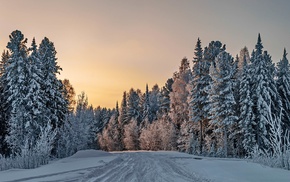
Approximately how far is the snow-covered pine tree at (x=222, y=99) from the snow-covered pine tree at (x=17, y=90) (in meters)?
21.1

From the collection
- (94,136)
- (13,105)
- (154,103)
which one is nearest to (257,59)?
(13,105)

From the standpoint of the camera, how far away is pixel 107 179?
1052cm

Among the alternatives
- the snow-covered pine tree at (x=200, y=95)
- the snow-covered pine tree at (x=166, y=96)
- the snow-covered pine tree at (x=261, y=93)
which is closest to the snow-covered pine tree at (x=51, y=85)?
the snow-covered pine tree at (x=200, y=95)

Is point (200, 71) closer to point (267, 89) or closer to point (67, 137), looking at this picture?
point (267, 89)

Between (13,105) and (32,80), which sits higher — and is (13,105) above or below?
below

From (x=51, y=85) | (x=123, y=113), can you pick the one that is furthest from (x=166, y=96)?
(x=51, y=85)

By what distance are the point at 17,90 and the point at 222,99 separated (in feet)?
75.4

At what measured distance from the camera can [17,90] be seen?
3162cm

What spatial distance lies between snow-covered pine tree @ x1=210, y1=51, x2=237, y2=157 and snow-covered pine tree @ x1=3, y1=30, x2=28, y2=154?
2112 cm

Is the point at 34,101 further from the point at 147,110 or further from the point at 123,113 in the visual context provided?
the point at 123,113

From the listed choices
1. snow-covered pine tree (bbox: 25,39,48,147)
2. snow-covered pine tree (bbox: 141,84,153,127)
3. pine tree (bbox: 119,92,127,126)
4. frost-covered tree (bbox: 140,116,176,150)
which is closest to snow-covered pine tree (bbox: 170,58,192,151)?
frost-covered tree (bbox: 140,116,176,150)

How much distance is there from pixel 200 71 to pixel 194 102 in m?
4.41

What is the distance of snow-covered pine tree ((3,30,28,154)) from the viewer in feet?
99.8

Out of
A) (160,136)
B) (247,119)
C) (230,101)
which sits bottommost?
(160,136)
